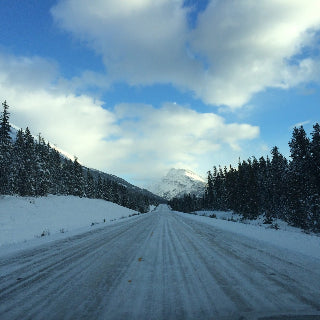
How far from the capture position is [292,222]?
42.3 metres

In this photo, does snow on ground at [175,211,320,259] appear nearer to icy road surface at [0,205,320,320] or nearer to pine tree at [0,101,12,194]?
icy road surface at [0,205,320,320]

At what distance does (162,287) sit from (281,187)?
55271 millimetres

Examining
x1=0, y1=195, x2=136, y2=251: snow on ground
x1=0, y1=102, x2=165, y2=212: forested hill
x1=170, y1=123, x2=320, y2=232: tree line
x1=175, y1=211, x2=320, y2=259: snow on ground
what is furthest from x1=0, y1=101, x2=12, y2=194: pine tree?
x1=170, y1=123, x2=320, y2=232: tree line

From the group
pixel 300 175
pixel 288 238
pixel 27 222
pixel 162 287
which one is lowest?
pixel 27 222

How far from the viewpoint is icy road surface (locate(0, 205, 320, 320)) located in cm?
351

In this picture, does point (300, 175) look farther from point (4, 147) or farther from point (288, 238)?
point (4, 147)

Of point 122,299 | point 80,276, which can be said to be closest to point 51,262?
point 80,276

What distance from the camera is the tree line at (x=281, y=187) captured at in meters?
34.0

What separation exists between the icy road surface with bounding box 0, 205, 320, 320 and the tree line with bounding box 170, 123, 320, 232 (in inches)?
1224

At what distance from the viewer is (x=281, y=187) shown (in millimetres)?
53469

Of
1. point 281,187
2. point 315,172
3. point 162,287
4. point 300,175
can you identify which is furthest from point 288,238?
point 281,187

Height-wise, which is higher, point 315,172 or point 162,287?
point 315,172

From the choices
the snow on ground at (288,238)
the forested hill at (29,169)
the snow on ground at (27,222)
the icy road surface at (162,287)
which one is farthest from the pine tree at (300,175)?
the forested hill at (29,169)

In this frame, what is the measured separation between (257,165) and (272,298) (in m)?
73.3
